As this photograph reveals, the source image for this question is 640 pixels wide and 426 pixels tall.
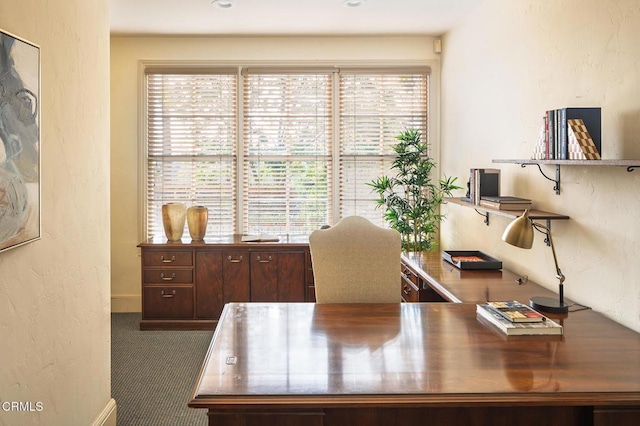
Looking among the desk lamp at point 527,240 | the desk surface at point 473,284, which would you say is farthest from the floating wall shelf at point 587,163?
the desk surface at point 473,284

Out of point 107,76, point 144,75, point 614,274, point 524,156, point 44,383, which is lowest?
point 44,383

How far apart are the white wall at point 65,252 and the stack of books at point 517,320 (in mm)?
Answer: 1737

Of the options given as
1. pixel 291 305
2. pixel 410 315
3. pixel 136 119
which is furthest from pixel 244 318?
pixel 136 119

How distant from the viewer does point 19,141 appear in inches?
66.5

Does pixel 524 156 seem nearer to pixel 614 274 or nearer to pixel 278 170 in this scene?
pixel 614 274

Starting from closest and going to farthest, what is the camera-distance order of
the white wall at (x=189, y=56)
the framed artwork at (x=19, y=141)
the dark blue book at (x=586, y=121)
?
1. the framed artwork at (x=19, y=141)
2. the dark blue book at (x=586, y=121)
3. the white wall at (x=189, y=56)

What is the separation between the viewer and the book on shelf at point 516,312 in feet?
6.55

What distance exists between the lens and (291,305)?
2.40 m

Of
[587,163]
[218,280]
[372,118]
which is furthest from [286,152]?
[587,163]

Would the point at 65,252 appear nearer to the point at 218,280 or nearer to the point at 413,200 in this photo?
the point at 218,280

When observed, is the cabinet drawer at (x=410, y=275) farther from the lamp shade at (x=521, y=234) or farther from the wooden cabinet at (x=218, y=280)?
the wooden cabinet at (x=218, y=280)

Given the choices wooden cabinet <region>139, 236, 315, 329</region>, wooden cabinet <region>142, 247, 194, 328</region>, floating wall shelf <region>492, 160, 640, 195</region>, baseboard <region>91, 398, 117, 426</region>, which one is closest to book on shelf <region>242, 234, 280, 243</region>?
wooden cabinet <region>139, 236, 315, 329</region>

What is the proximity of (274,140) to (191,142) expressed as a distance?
31.7 inches

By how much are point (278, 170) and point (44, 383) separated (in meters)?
3.32
